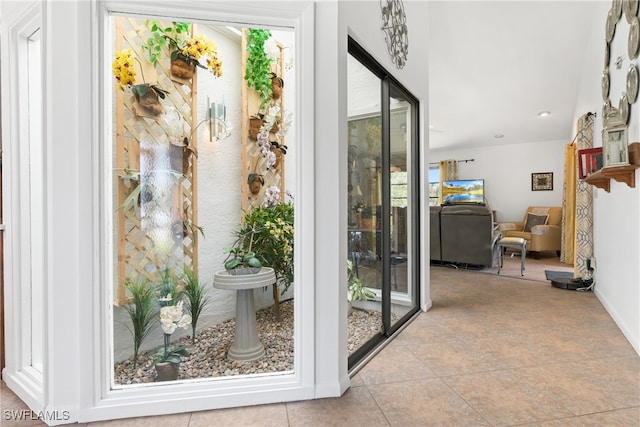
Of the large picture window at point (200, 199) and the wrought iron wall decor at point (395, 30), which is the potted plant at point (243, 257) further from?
the wrought iron wall decor at point (395, 30)

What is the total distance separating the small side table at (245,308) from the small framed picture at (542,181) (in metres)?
7.53

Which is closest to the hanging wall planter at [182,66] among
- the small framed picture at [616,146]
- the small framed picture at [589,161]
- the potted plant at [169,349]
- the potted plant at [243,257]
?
the potted plant at [243,257]

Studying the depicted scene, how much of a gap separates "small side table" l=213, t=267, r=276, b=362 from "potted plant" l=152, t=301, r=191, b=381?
0.74 feet

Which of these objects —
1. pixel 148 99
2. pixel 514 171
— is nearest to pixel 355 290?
pixel 148 99

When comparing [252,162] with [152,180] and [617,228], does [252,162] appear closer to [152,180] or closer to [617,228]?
[152,180]

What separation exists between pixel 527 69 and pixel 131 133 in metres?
5.37

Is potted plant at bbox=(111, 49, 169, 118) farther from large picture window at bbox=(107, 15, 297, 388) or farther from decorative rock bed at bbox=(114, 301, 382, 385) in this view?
decorative rock bed at bbox=(114, 301, 382, 385)

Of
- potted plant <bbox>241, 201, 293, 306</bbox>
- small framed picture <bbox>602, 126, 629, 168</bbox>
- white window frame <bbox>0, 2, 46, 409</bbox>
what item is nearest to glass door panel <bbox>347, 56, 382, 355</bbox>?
potted plant <bbox>241, 201, 293, 306</bbox>

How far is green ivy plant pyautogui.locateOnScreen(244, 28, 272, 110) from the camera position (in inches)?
72.6

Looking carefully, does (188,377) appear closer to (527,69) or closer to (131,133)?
(131,133)

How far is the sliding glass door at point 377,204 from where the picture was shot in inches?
89.6

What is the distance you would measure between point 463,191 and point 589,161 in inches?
198

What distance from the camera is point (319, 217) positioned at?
1.71 m

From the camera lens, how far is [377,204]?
2531 millimetres
